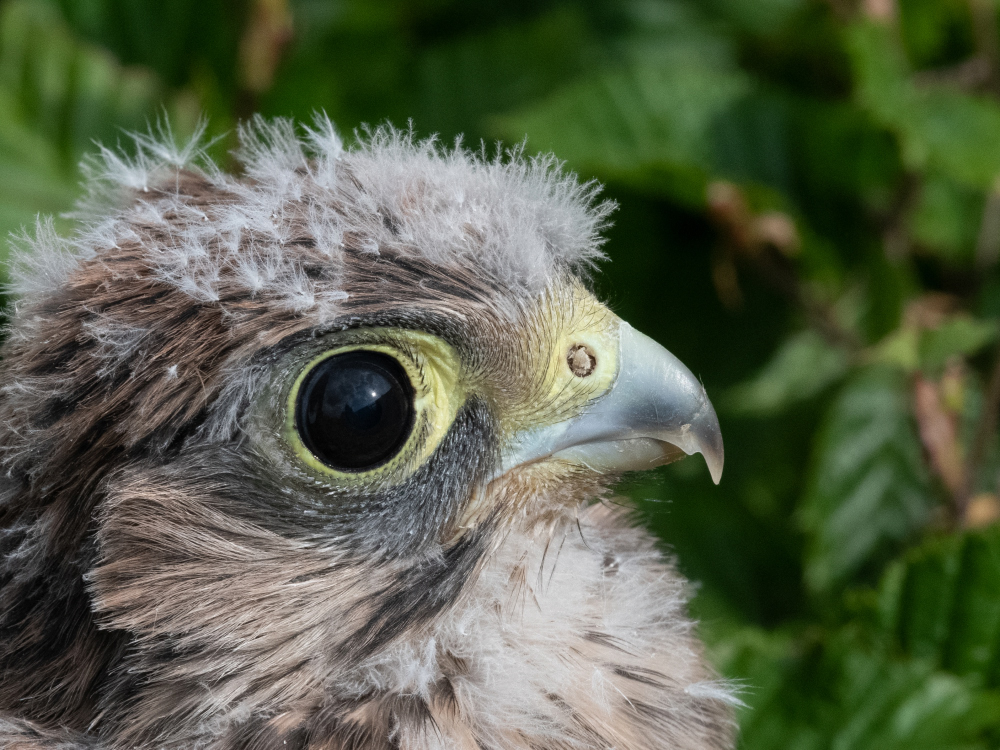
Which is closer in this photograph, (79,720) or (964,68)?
(79,720)

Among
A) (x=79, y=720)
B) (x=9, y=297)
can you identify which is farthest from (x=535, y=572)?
(x=9, y=297)

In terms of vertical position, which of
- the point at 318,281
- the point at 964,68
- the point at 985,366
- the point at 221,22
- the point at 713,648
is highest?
the point at 964,68

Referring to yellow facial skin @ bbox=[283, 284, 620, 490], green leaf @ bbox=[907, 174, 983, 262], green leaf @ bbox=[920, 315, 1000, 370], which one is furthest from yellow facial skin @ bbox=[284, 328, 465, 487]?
green leaf @ bbox=[907, 174, 983, 262]

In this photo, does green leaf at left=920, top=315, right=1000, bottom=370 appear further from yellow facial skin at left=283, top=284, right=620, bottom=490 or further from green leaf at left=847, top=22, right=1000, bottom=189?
yellow facial skin at left=283, top=284, right=620, bottom=490

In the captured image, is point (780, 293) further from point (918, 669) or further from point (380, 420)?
point (380, 420)

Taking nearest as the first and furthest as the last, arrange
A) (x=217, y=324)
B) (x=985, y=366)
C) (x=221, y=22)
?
(x=217, y=324), (x=985, y=366), (x=221, y=22)

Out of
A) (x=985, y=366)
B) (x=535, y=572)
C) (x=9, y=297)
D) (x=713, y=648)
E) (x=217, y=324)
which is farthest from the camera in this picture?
(x=985, y=366)

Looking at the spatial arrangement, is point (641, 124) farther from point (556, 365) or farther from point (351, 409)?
point (351, 409)

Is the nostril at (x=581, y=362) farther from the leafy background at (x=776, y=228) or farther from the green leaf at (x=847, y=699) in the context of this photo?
the green leaf at (x=847, y=699)

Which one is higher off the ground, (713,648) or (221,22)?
(221,22)
